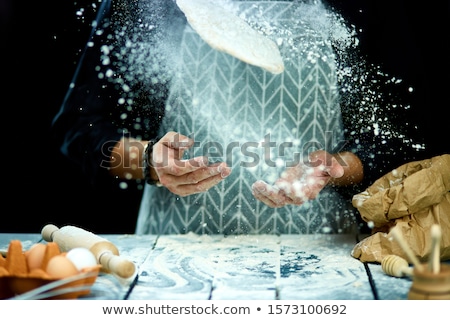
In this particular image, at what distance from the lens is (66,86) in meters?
1.51

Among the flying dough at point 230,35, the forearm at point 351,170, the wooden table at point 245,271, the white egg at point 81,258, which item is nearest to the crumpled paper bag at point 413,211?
the wooden table at point 245,271

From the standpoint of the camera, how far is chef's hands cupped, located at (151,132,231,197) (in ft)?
3.47

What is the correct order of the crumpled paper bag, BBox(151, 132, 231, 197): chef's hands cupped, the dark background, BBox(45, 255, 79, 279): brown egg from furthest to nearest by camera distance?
1. the dark background
2. BBox(151, 132, 231, 197): chef's hands cupped
3. the crumpled paper bag
4. BBox(45, 255, 79, 279): brown egg

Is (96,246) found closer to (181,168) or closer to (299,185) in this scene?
(181,168)

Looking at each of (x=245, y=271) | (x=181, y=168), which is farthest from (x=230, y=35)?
(x=245, y=271)

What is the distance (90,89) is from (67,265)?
0.57 metres

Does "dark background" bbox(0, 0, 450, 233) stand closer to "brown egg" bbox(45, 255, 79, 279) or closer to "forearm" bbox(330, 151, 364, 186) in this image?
"forearm" bbox(330, 151, 364, 186)

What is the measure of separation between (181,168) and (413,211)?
0.40 meters

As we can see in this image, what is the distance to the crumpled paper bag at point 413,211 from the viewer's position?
953 millimetres

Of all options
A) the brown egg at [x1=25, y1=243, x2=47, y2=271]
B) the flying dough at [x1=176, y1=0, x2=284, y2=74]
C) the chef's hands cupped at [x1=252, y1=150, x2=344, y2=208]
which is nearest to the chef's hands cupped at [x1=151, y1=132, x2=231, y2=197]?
the chef's hands cupped at [x1=252, y1=150, x2=344, y2=208]

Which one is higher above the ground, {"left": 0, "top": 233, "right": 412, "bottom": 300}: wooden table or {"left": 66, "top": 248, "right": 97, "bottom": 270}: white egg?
{"left": 66, "top": 248, "right": 97, "bottom": 270}: white egg

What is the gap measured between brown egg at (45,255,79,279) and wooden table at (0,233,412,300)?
0.08 metres

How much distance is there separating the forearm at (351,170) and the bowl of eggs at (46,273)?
0.57 m

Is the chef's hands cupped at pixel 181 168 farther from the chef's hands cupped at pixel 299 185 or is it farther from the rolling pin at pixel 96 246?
the rolling pin at pixel 96 246
